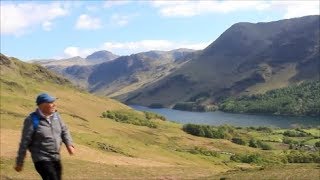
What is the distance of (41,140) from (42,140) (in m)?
0.03

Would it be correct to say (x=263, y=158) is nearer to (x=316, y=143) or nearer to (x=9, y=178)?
(x=316, y=143)

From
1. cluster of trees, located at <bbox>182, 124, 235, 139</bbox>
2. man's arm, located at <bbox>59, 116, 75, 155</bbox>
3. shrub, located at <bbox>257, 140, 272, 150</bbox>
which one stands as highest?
man's arm, located at <bbox>59, 116, 75, 155</bbox>

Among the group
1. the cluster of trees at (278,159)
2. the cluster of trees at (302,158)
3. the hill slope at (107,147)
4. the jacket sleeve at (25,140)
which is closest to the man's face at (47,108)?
the jacket sleeve at (25,140)

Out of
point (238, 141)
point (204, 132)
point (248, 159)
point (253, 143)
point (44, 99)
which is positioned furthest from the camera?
point (204, 132)

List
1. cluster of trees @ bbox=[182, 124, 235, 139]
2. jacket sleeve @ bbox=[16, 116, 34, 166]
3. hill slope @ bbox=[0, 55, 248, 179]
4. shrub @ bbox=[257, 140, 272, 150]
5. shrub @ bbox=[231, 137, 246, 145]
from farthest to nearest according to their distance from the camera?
cluster of trees @ bbox=[182, 124, 235, 139] < shrub @ bbox=[231, 137, 246, 145] < shrub @ bbox=[257, 140, 272, 150] < hill slope @ bbox=[0, 55, 248, 179] < jacket sleeve @ bbox=[16, 116, 34, 166]

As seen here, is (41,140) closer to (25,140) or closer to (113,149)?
(25,140)

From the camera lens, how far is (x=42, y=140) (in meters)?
15.8

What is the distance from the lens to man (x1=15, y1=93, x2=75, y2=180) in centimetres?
1558

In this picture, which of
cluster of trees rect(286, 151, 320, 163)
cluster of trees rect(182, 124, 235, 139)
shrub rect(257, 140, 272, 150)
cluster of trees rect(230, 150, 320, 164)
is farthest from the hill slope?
cluster of trees rect(286, 151, 320, 163)

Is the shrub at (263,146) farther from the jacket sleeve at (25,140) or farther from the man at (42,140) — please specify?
the jacket sleeve at (25,140)

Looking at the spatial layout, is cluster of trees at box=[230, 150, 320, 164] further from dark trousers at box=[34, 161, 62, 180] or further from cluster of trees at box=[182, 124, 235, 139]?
dark trousers at box=[34, 161, 62, 180]

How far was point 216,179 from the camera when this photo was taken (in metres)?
48.4

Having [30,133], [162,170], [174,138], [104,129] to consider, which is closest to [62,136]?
[30,133]

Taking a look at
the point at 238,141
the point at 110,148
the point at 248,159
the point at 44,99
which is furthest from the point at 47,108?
the point at 238,141
